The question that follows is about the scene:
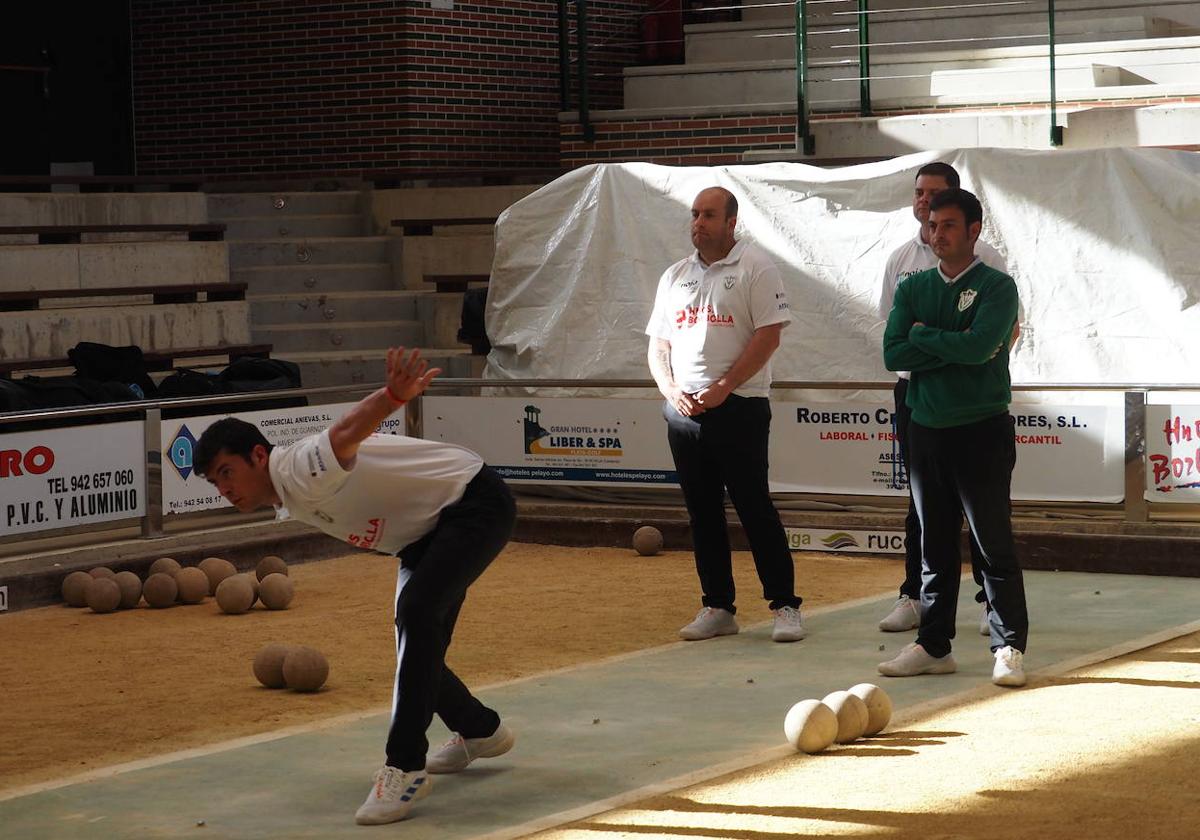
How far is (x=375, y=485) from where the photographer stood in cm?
593

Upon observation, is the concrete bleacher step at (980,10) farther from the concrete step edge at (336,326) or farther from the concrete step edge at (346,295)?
the concrete step edge at (336,326)

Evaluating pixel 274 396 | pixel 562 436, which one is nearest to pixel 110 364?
pixel 274 396

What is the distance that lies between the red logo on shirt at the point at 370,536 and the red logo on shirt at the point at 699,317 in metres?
3.01

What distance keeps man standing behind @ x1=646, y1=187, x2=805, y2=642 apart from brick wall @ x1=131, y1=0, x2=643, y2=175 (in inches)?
417

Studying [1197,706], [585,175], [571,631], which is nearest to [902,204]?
[585,175]

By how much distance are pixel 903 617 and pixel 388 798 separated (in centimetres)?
380

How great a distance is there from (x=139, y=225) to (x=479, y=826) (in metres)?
11.4

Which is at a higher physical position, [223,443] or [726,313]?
[726,313]

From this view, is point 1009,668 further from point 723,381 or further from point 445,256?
point 445,256

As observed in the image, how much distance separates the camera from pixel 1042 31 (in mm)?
18109

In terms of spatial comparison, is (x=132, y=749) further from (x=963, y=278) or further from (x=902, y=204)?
(x=902, y=204)

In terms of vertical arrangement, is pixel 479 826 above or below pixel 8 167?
below

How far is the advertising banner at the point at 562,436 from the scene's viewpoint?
12.2 meters

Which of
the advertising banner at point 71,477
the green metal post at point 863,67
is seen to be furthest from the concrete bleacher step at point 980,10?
the advertising banner at point 71,477
